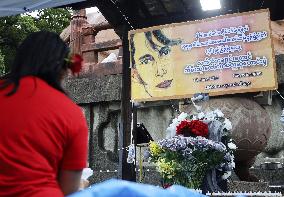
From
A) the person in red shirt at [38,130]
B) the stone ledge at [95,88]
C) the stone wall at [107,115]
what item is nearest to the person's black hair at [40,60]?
the person in red shirt at [38,130]

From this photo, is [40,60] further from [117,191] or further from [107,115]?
[107,115]

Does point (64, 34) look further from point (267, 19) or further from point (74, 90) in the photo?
point (267, 19)

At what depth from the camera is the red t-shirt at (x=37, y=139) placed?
5.22 ft

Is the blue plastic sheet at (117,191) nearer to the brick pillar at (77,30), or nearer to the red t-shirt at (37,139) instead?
the red t-shirt at (37,139)

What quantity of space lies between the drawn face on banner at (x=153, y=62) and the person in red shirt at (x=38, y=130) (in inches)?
229

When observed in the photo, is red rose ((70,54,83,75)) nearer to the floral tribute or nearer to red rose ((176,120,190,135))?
the floral tribute

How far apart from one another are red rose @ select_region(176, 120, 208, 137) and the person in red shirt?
2837 millimetres

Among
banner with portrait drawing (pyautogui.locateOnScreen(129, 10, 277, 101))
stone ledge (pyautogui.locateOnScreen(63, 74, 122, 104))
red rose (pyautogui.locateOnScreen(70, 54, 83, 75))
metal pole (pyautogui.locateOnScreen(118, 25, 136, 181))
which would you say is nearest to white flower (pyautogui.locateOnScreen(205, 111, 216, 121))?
banner with portrait drawing (pyautogui.locateOnScreen(129, 10, 277, 101))

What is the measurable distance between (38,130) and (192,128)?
9.92ft

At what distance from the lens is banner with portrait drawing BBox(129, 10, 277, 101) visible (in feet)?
23.2

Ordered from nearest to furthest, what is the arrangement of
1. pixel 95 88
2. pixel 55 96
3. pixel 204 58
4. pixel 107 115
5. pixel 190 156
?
pixel 55 96 → pixel 190 156 → pixel 204 58 → pixel 107 115 → pixel 95 88

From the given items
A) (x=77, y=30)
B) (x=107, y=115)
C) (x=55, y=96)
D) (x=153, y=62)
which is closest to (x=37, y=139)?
(x=55, y=96)

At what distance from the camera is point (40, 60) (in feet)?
5.99

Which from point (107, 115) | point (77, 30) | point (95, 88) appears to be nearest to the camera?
point (107, 115)
